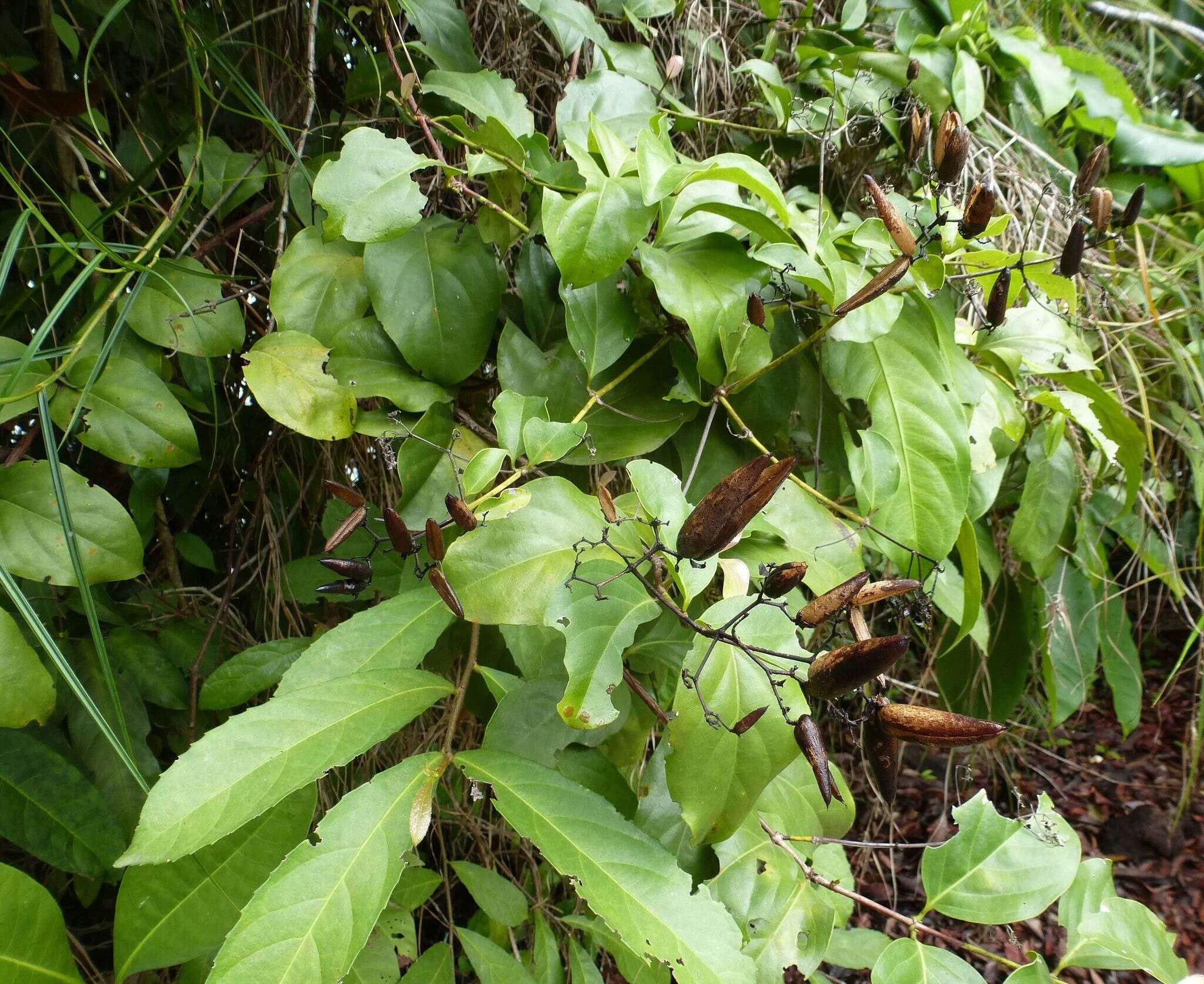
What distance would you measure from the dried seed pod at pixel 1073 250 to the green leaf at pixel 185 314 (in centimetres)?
70

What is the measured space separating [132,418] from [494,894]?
56cm

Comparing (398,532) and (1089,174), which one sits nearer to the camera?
(398,532)

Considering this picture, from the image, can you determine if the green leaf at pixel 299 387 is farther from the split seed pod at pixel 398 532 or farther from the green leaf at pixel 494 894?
the green leaf at pixel 494 894

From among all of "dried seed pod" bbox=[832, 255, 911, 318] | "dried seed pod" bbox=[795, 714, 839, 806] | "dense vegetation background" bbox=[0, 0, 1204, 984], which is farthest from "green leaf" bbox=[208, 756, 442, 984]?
"dried seed pod" bbox=[832, 255, 911, 318]

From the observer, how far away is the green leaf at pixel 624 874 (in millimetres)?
444

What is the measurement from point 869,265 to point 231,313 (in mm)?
583

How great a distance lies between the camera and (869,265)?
689mm

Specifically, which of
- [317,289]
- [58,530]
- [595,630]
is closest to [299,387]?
[317,289]

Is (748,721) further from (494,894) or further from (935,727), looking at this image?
(494,894)

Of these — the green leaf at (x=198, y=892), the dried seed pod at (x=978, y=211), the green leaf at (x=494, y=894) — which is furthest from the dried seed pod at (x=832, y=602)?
the green leaf at (x=494, y=894)

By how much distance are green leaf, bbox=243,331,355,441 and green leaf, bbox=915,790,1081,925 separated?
1.83ft

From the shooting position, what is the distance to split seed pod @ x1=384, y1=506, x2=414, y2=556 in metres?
0.52

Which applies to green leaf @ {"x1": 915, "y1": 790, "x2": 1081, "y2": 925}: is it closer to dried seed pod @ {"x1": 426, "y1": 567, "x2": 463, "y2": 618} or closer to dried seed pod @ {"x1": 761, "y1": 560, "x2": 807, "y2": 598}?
dried seed pod @ {"x1": 761, "y1": 560, "x2": 807, "y2": 598}

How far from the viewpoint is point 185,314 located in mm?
708
